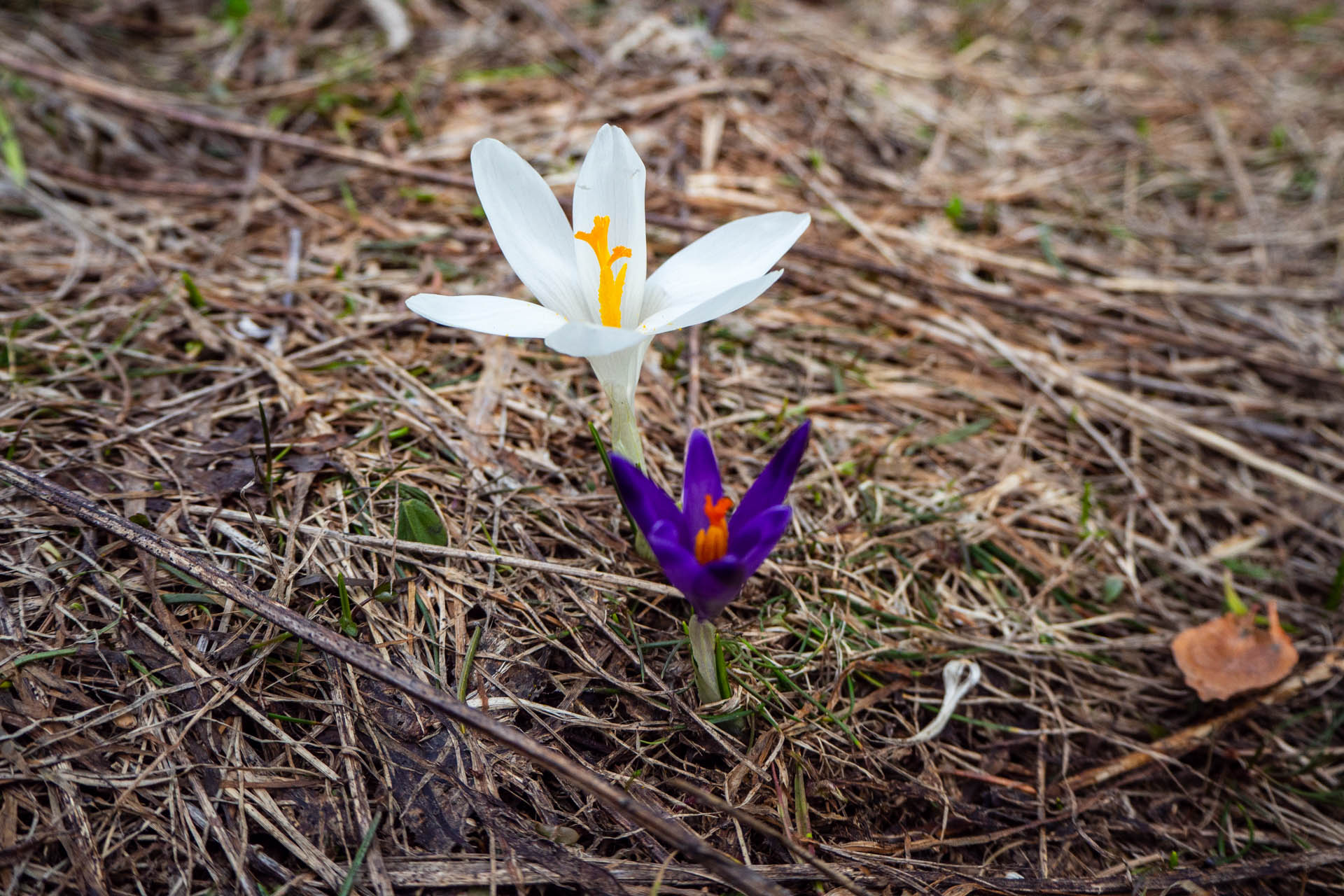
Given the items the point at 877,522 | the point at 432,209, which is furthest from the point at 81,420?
the point at 877,522

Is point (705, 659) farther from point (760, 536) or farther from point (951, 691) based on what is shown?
point (951, 691)

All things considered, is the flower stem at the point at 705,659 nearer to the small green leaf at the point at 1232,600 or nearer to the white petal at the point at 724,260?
the white petal at the point at 724,260

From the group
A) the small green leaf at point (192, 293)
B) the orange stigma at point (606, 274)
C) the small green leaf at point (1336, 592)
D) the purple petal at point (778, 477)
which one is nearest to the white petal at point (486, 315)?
the orange stigma at point (606, 274)

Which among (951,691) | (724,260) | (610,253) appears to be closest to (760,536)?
(724,260)

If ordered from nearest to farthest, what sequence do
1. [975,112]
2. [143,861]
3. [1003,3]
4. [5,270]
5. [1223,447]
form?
[143,861]
[5,270]
[1223,447]
[975,112]
[1003,3]

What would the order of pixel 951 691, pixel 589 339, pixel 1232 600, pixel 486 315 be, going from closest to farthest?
pixel 589 339, pixel 486 315, pixel 951 691, pixel 1232 600

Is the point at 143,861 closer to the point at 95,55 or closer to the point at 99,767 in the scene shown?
the point at 99,767
